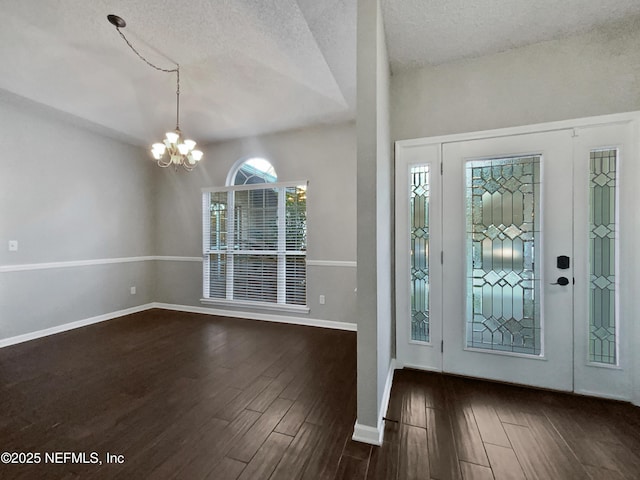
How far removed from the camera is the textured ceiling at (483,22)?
1.91 meters

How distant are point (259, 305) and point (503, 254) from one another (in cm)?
333

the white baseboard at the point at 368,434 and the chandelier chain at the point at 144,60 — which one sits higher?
the chandelier chain at the point at 144,60

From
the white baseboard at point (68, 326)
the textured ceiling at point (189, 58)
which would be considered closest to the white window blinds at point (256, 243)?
the textured ceiling at point (189, 58)

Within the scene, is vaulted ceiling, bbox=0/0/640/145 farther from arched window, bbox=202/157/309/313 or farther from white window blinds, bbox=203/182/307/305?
white window blinds, bbox=203/182/307/305

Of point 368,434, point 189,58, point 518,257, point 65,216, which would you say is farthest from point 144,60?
point 518,257

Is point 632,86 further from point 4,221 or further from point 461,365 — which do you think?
point 4,221

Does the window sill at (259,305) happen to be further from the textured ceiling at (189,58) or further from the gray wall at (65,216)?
the textured ceiling at (189,58)

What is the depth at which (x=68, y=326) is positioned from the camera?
3762mm

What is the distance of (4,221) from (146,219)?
178 cm

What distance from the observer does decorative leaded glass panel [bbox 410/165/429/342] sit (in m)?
2.58

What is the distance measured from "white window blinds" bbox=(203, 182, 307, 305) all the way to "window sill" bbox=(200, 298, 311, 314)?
56 millimetres

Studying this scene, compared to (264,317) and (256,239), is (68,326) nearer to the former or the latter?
(264,317)

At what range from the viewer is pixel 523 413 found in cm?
194

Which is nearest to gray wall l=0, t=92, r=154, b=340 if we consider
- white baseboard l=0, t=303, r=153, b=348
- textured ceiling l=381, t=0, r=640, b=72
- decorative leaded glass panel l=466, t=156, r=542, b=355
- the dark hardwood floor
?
white baseboard l=0, t=303, r=153, b=348
